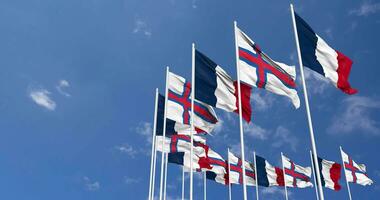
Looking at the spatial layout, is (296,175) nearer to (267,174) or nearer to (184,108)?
(267,174)

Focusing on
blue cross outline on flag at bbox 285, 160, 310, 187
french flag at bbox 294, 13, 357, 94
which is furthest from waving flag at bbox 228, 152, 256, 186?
french flag at bbox 294, 13, 357, 94

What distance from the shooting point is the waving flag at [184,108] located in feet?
61.8

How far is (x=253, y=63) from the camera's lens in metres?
15.7

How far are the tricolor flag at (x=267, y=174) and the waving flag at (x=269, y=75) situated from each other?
1684 centimetres

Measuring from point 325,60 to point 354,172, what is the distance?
22.7 m

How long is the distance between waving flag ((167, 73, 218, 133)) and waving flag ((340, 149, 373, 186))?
18.6m

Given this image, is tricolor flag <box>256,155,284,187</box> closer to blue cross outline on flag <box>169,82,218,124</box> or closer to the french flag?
blue cross outline on flag <box>169,82,218,124</box>

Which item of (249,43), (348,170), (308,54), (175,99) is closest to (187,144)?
(175,99)

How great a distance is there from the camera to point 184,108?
2108 centimetres

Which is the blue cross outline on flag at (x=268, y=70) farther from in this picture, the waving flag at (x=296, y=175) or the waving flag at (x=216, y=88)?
the waving flag at (x=296, y=175)

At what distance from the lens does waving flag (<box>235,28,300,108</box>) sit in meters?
15.3

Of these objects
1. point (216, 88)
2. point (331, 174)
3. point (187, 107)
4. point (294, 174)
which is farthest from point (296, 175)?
point (216, 88)

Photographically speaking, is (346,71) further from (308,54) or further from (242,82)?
(242,82)

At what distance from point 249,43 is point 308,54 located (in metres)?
2.68
